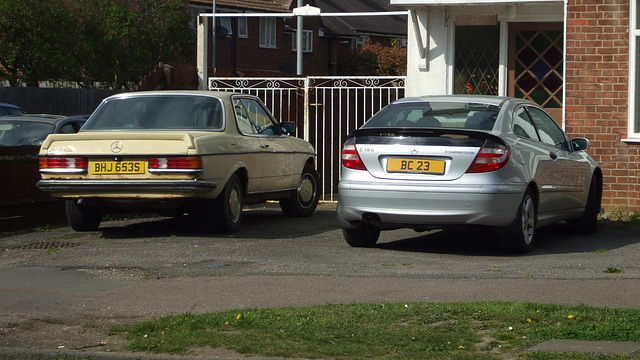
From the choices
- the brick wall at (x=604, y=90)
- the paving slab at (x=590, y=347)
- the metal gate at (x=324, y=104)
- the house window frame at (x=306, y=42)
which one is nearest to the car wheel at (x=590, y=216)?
the brick wall at (x=604, y=90)

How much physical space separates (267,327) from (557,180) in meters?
5.15

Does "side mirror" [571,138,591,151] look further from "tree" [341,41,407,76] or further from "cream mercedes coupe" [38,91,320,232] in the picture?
"tree" [341,41,407,76]

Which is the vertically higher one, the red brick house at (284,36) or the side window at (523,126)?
the red brick house at (284,36)

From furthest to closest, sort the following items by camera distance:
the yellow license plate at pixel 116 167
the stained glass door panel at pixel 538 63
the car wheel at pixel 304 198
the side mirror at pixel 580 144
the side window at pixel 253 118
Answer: the stained glass door panel at pixel 538 63 → the car wheel at pixel 304 198 → the side window at pixel 253 118 → the side mirror at pixel 580 144 → the yellow license plate at pixel 116 167

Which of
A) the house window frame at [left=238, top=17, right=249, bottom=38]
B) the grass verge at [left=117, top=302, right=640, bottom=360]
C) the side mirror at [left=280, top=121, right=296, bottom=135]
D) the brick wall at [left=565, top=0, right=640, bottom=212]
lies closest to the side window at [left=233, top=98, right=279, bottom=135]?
the side mirror at [left=280, top=121, right=296, bottom=135]

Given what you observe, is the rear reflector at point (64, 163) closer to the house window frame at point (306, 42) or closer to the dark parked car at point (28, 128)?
the dark parked car at point (28, 128)

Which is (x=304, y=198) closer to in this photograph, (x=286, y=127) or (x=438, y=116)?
(x=286, y=127)

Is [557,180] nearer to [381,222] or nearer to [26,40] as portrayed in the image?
[381,222]

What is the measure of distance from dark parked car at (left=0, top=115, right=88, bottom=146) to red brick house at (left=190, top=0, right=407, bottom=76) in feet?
111

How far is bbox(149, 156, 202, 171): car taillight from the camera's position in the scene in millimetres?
10531

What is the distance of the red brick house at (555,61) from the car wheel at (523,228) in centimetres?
426

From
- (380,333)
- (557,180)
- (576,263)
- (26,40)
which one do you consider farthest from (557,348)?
(26,40)

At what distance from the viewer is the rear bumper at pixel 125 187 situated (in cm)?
1054

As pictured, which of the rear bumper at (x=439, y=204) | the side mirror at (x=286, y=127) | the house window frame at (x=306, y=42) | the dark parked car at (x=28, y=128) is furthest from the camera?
the house window frame at (x=306, y=42)
